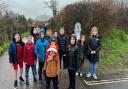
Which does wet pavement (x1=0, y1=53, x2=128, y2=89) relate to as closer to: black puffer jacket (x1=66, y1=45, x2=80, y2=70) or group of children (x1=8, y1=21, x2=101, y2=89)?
group of children (x1=8, y1=21, x2=101, y2=89)

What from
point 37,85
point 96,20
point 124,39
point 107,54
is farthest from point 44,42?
point 124,39

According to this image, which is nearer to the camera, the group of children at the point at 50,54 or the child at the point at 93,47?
the group of children at the point at 50,54

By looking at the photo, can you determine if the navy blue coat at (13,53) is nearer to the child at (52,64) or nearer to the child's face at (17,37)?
the child's face at (17,37)

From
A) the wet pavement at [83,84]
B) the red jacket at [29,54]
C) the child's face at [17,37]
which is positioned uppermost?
the child's face at [17,37]

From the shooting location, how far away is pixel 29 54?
435 inches

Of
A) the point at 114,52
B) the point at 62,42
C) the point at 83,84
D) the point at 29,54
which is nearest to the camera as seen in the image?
the point at 29,54

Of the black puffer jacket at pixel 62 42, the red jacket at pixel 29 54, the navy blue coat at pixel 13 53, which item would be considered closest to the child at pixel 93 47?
the black puffer jacket at pixel 62 42

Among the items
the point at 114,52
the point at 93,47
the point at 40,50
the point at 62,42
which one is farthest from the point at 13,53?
the point at 114,52

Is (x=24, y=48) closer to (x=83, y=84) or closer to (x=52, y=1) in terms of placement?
(x=83, y=84)

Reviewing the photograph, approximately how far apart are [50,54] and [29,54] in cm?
157

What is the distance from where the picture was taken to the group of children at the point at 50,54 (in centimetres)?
973

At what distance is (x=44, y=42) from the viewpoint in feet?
36.1

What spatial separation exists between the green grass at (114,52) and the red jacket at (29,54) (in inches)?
222

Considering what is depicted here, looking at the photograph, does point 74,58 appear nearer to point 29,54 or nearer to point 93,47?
point 29,54
